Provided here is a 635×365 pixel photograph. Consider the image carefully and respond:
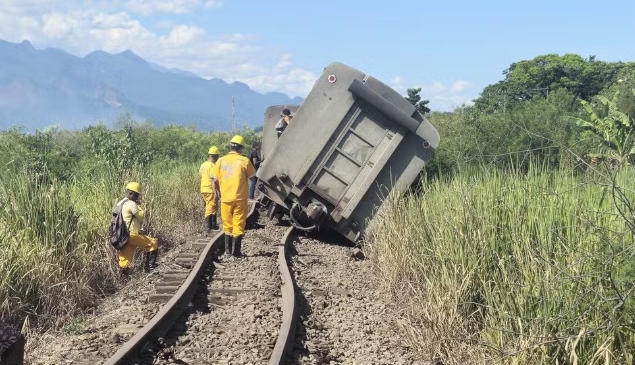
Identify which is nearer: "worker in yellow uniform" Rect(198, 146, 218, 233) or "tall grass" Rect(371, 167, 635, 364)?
"tall grass" Rect(371, 167, 635, 364)

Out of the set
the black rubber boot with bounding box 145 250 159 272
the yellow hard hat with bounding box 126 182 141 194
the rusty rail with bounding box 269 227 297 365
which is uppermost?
the rusty rail with bounding box 269 227 297 365

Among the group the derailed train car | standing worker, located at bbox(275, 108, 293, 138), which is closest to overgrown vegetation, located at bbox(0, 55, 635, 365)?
the derailed train car

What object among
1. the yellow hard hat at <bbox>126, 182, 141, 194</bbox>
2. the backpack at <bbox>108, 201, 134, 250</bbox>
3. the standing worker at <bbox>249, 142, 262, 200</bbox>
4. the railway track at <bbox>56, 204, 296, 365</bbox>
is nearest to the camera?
the railway track at <bbox>56, 204, 296, 365</bbox>

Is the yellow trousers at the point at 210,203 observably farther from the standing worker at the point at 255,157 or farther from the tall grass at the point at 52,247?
the standing worker at the point at 255,157

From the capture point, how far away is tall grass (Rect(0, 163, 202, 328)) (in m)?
6.21

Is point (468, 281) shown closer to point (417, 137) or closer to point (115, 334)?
point (115, 334)

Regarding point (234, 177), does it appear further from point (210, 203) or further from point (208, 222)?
point (208, 222)

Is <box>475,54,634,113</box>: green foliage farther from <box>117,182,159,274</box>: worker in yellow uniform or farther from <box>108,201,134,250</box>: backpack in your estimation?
<box>108,201,134,250</box>: backpack

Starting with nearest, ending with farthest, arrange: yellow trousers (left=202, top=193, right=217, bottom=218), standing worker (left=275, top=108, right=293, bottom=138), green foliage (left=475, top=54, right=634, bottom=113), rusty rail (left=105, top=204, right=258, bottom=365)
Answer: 1. rusty rail (left=105, top=204, right=258, bottom=365)
2. yellow trousers (left=202, top=193, right=217, bottom=218)
3. standing worker (left=275, top=108, right=293, bottom=138)
4. green foliage (left=475, top=54, right=634, bottom=113)

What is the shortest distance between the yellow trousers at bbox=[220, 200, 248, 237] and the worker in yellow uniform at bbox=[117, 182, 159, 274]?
3.98 feet

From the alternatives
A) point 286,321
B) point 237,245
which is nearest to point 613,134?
point 286,321

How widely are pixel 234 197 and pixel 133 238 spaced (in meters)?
1.77

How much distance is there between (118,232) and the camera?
8070 mm

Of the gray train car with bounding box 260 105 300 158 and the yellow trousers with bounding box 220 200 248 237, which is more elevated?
the gray train car with bounding box 260 105 300 158
